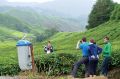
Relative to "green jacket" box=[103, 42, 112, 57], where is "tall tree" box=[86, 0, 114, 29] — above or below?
above

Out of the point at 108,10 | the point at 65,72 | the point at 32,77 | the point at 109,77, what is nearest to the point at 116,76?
the point at 109,77

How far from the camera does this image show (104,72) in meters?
20.1

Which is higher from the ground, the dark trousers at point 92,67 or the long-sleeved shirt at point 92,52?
the long-sleeved shirt at point 92,52

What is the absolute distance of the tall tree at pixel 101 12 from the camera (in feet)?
361

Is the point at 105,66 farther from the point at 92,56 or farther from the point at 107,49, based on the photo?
the point at 92,56

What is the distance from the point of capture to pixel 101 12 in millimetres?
109062

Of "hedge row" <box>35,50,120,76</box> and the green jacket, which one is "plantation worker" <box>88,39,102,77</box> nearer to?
the green jacket

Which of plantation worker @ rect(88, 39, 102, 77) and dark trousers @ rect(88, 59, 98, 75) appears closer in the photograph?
plantation worker @ rect(88, 39, 102, 77)

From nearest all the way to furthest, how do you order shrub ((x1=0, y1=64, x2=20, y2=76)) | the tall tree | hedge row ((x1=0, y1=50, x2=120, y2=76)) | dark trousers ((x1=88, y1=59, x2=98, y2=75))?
dark trousers ((x1=88, y1=59, x2=98, y2=75))
hedge row ((x1=0, y1=50, x2=120, y2=76))
shrub ((x1=0, y1=64, x2=20, y2=76))
the tall tree

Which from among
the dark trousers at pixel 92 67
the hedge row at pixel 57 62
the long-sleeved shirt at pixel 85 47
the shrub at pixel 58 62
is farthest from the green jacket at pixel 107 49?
the shrub at pixel 58 62

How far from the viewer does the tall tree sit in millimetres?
109894

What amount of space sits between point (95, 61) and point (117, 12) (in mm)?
71660

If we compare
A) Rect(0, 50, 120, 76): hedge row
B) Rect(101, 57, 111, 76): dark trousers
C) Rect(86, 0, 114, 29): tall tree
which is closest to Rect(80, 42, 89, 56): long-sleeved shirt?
Rect(101, 57, 111, 76): dark trousers

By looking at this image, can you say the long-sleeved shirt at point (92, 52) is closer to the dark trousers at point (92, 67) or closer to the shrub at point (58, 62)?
the dark trousers at point (92, 67)
